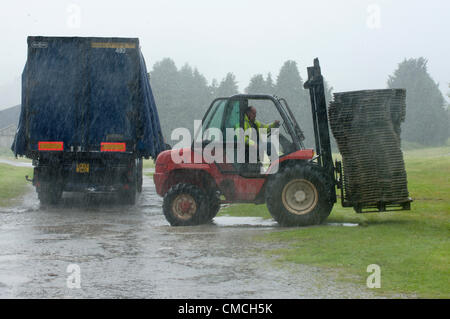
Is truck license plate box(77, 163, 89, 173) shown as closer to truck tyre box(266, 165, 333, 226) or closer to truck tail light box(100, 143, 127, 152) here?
truck tail light box(100, 143, 127, 152)

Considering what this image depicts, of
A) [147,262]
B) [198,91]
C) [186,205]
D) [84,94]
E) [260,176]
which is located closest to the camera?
[147,262]

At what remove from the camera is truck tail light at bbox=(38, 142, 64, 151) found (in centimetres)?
1602

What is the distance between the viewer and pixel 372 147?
11.9 m

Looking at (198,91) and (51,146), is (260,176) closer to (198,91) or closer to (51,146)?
(51,146)

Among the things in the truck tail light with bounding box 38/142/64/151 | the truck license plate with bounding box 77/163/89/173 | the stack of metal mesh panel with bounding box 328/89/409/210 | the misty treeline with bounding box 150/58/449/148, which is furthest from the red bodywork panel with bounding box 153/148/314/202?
the misty treeline with bounding box 150/58/449/148

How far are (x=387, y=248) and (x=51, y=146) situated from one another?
9.57m

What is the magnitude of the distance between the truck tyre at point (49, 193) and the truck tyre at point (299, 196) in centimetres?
689

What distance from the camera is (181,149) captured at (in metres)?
12.8

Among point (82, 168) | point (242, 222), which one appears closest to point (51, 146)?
point (82, 168)

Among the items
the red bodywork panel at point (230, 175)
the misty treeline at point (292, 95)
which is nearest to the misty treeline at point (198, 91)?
the misty treeline at point (292, 95)

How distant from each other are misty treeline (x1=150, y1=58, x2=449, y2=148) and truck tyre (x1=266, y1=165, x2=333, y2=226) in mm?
78105

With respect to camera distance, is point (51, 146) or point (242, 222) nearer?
point (242, 222)
